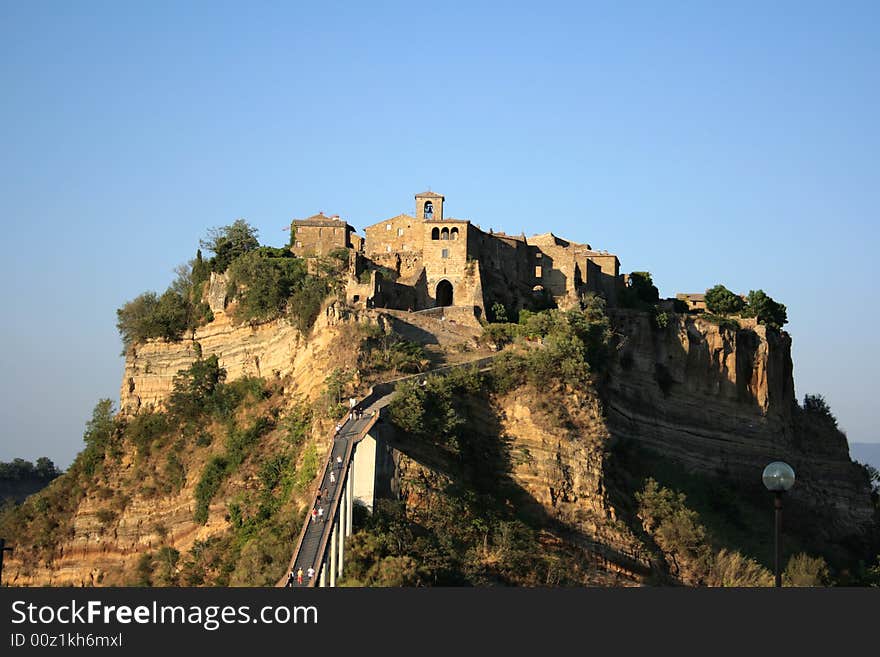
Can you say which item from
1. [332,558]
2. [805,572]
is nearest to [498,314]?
[805,572]

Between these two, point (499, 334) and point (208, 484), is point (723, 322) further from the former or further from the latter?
point (208, 484)

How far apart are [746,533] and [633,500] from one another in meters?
8.88

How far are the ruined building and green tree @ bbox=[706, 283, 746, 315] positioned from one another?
896 centimetres

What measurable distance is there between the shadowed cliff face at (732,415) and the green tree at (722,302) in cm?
298

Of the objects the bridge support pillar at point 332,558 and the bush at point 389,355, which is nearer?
the bridge support pillar at point 332,558

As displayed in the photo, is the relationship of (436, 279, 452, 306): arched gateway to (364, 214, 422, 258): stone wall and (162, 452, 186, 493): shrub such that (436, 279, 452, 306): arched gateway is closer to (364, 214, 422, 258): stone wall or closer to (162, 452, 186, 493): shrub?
(364, 214, 422, 258): stone wall

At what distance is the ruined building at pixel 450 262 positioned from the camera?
61094mm

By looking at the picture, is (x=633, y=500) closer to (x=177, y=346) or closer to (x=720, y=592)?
(x=177, y=346)

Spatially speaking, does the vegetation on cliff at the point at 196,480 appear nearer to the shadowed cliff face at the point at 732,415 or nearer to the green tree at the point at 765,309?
the shadowed cliff face at the point at 732,415

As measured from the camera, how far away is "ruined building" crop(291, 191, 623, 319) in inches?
2405

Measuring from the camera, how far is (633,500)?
175 ft

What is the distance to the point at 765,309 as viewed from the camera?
250 feet

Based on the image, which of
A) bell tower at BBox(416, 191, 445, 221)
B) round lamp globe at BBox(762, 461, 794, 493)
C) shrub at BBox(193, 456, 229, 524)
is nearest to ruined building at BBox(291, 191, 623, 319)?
bell tower at BBox(416, 191, 445, 221)

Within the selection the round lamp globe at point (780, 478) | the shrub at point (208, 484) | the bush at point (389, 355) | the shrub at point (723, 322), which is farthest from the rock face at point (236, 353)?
the round lamp globe at point (780, 478)
